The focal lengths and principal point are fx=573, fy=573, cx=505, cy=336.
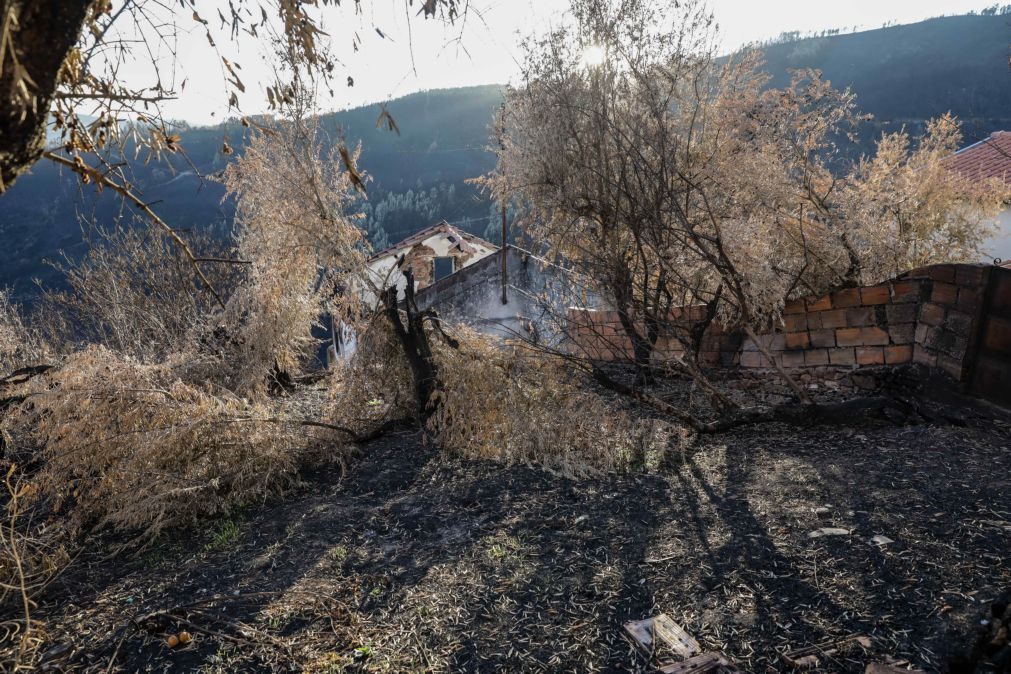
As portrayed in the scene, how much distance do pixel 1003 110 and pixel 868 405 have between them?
60442 mm

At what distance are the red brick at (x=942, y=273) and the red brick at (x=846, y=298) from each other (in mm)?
613

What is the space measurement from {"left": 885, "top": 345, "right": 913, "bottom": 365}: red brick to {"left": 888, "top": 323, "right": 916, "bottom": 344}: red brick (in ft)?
0.17

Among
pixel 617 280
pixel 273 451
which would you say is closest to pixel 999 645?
pixel 273 451

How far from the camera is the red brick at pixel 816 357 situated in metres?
5.02

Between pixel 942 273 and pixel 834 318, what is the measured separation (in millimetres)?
1052

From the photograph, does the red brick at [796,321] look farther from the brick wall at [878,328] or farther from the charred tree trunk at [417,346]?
the charred tree trunk at [417,346]

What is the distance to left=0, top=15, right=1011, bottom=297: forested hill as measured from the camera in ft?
166

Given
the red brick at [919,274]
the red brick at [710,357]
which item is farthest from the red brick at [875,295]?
the red brick at [710,357]

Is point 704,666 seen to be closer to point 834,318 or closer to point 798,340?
point 834,318

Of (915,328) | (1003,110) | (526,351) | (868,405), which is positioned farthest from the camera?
(1003,110)

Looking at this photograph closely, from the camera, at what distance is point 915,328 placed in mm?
4207

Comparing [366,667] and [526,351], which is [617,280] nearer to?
[526,351]

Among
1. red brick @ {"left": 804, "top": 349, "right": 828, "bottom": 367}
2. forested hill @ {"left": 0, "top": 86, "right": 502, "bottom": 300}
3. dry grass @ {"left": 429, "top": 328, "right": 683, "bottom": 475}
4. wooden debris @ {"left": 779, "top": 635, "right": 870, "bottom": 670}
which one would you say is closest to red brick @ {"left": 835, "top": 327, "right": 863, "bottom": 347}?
red brick @ {"left": 804, "top": 349, "right": 828, "bottom": 367}

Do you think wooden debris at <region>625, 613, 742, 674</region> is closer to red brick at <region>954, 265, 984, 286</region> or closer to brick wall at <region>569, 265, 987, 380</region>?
brick wall at <region>569, 265, 987, 380</region>
